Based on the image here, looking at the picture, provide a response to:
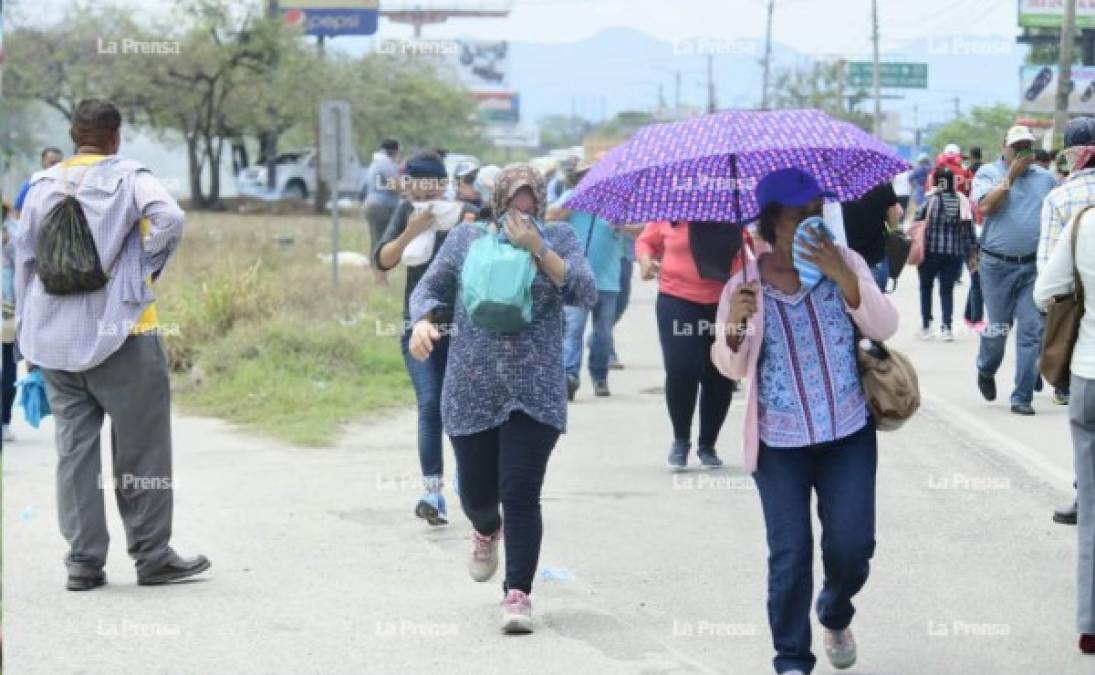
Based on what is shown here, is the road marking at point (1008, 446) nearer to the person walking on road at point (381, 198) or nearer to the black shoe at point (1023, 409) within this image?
the black shoe at point (1023, 409)

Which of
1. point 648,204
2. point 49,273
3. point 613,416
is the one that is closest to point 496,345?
point 648,204

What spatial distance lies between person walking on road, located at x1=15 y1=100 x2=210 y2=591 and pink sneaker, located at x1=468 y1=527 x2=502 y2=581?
4.25 feet

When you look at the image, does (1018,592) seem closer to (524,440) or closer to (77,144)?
(524,440)

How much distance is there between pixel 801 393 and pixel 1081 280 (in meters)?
1.30

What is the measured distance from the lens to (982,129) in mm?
79062

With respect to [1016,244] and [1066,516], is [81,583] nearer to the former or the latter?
[1066,516]

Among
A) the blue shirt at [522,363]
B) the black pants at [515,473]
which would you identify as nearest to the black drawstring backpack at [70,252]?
the blue shirt at [522,363]

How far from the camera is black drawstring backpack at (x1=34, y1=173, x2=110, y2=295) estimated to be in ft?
24.3

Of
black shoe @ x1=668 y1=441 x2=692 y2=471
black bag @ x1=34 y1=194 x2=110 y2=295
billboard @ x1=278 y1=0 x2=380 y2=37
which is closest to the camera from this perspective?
black bag @ x1=34 y1=194 x2=110 y2=295

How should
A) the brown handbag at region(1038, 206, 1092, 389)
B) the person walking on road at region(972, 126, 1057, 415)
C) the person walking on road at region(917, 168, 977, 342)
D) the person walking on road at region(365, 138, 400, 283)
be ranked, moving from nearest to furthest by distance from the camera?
the brown handbag at region(1038, 206, 1092, 389) → the person walking on road at region(972, 126, 1057, 415) → the person walking on road at region(917, 168, 977, 342) → the person walking on road at region(365, 138, 400, 283)

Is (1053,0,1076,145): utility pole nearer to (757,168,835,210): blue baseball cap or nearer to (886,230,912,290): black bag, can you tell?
(886,230,912,290): black bag

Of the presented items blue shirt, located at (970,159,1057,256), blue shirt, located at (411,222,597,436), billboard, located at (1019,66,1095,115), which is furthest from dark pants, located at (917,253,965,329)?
billboard, located at (1019,66,1095,115)

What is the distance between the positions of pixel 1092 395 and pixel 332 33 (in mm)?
55650

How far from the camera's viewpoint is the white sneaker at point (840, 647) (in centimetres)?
625
